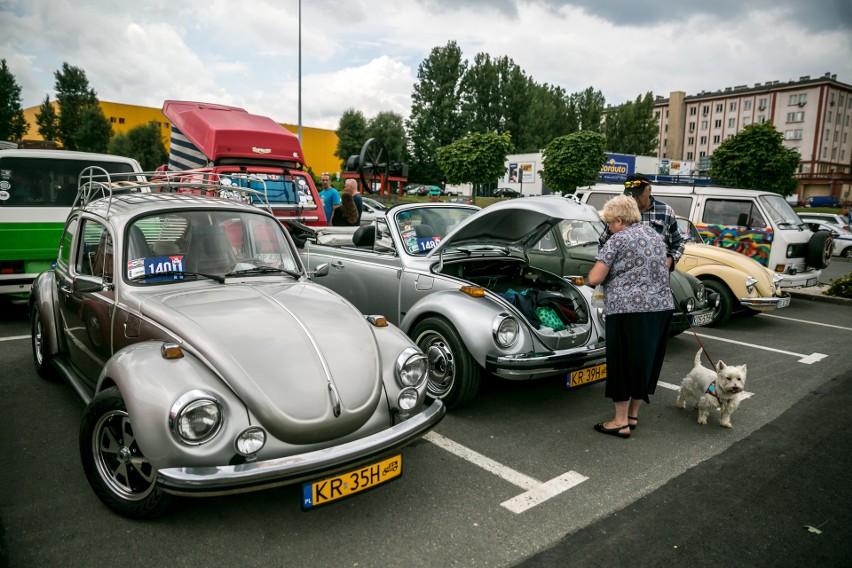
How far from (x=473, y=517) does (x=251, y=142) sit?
9304 millimetres

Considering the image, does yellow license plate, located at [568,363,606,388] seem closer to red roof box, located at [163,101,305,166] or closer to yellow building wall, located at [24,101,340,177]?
red roof box, located at [163,101,305,166]

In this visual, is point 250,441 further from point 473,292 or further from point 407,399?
point 473,292

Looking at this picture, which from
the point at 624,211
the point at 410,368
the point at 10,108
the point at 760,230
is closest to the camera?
the point at 410,368

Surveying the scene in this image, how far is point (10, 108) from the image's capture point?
164 feet

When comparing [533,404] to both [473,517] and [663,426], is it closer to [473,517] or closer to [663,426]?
[663,426]

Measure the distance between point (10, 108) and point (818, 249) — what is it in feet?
206

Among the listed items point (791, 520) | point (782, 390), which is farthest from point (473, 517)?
point (782, 390)

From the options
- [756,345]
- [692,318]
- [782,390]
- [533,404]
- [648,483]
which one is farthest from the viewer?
[756,345]

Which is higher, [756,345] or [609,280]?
[609,280]

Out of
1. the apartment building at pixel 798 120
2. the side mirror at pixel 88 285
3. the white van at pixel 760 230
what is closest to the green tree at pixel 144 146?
the white van at pixel 760 230

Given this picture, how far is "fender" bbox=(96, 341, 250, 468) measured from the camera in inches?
101

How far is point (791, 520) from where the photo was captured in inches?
124

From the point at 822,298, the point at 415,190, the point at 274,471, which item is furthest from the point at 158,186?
the point at 415,190

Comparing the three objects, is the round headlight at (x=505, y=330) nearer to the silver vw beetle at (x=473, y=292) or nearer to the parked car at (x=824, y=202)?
the silver vw beetle at (x=473, y=292)
